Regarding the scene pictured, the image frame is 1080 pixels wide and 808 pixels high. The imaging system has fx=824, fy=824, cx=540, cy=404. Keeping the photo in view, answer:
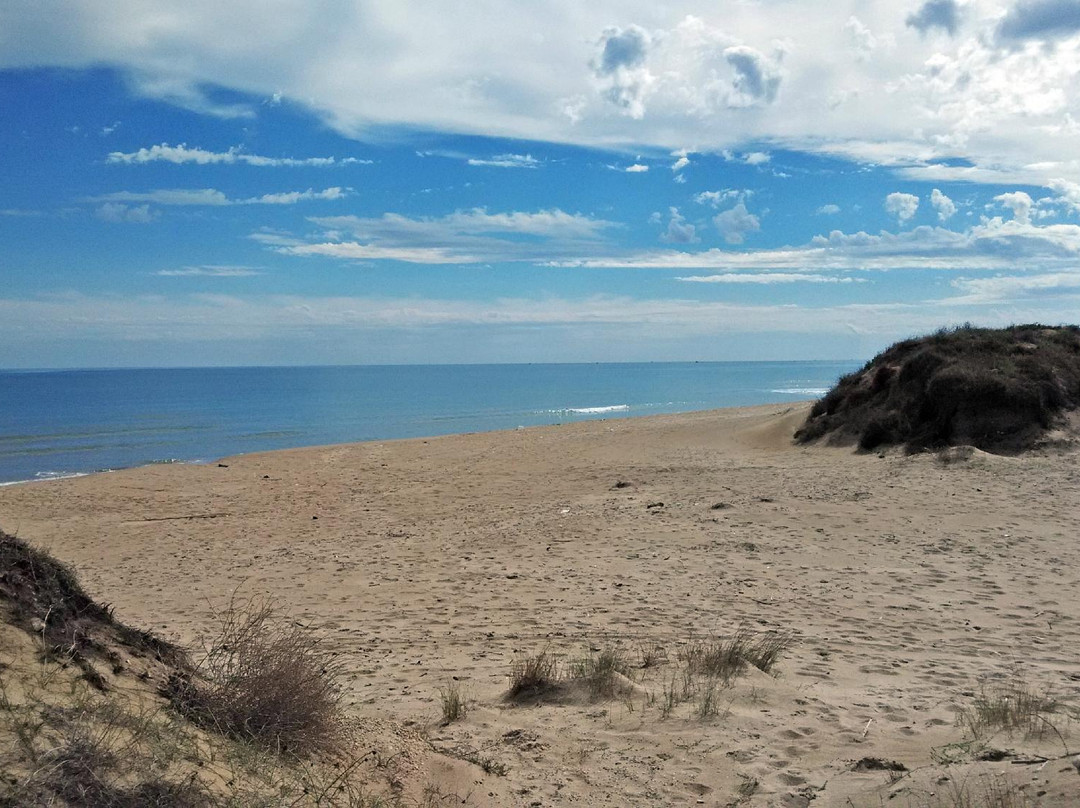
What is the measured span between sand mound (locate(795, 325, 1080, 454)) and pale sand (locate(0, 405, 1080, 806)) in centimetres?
140

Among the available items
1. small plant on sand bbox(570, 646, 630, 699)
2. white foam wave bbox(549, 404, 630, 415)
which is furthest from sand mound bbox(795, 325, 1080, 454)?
white foam wave bbox(549, 404, 630, 415)

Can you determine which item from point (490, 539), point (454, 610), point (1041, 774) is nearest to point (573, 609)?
point (454, 610)

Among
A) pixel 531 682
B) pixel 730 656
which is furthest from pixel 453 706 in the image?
pixel 730 656

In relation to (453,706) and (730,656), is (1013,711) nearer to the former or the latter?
(730,656)

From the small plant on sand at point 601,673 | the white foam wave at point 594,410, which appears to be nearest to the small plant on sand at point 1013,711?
the small plant on sand at point 601,673

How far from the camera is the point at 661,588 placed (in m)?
8.99

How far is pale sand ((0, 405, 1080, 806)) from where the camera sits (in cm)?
Result: 462

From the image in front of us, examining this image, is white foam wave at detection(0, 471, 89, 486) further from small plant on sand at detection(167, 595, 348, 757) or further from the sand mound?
small plant on sand at detection(167, 595, 348, 757)

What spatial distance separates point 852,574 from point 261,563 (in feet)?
25.5

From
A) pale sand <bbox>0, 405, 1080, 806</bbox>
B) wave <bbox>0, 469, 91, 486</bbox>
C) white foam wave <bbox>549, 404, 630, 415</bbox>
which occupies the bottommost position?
wave <bbox>0, 469, 91, 486</bbox>

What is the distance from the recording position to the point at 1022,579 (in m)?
8.85

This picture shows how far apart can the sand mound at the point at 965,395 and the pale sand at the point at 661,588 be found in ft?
4.58

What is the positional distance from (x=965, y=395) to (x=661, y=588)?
12.4 metres

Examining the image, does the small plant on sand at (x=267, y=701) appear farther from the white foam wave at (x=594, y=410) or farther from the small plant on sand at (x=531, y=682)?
the white foam wave at (x=594, y=410)
